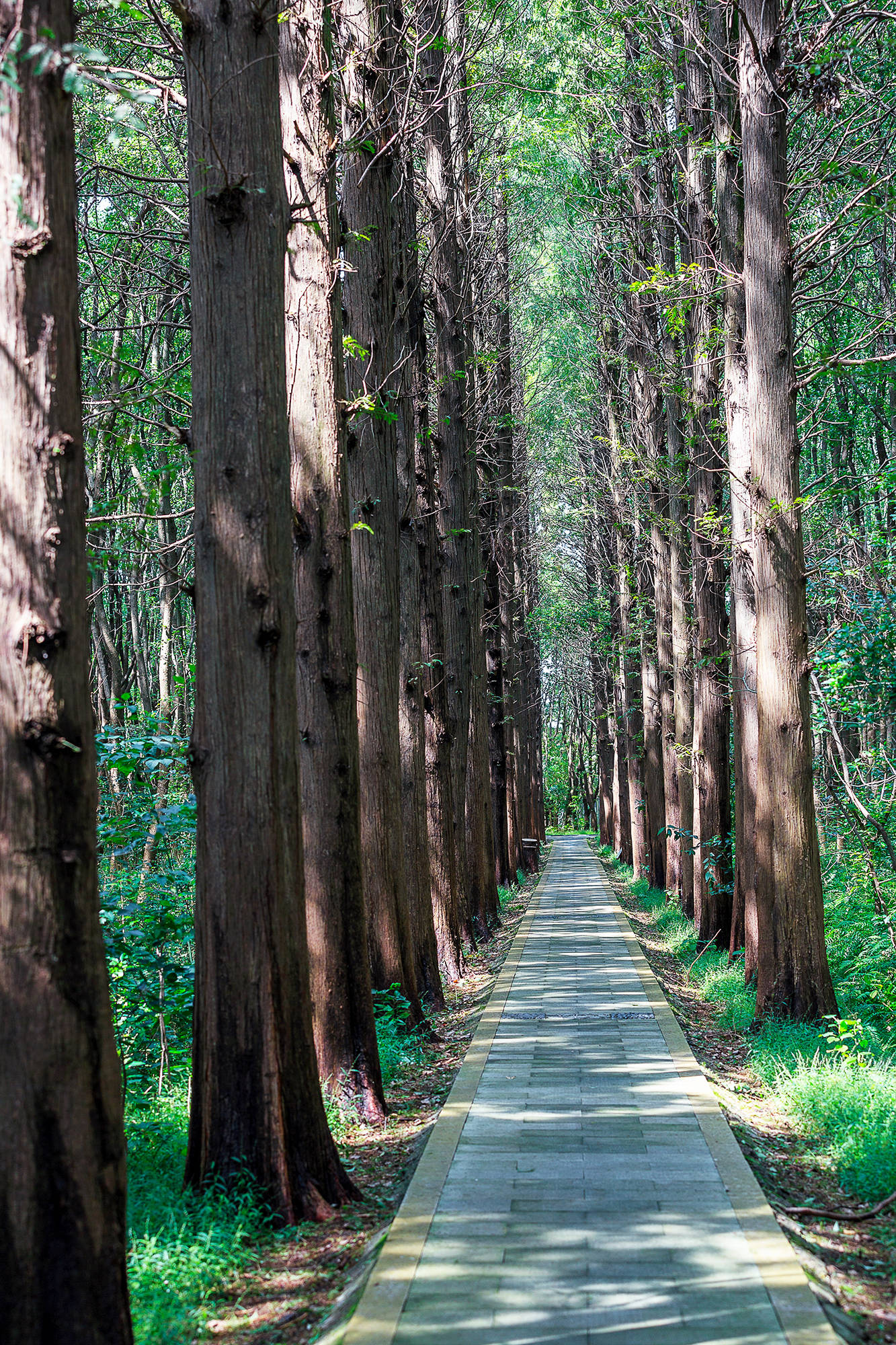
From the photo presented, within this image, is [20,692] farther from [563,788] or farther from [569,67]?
[563,788]

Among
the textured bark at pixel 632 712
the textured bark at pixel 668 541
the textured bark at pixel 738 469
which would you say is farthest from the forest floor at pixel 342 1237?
the textured bark at pixel 632 712

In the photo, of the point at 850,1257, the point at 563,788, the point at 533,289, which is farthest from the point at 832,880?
the point at 563,788

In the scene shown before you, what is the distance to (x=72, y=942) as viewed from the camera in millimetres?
3520

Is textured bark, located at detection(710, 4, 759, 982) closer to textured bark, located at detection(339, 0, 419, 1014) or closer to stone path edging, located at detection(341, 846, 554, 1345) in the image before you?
textured bark, located at detection(339, 0, 419, 1014)

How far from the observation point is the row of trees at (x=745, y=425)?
9336 millimetres

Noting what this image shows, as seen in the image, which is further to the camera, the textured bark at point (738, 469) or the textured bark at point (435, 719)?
the textured bark at point (435, 719)

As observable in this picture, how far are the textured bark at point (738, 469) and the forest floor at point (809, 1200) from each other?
247 cm

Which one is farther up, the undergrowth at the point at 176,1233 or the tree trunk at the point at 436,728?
the tree trunk at the point at 436,728

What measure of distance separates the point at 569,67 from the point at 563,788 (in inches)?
2879

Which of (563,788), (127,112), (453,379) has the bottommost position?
(563,788)

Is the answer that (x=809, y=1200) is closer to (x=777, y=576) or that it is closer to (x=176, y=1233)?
(x=176, y=1233)

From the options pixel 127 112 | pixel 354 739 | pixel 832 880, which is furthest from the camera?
pixel 832 880

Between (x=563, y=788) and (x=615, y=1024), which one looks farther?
(x=563, y=788)

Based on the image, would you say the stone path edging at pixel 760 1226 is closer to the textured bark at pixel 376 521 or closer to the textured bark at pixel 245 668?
the textured bark at pixel 245 668
